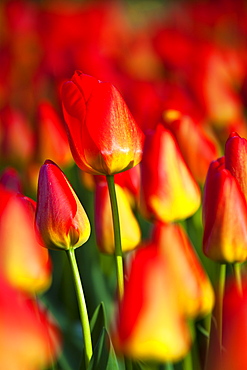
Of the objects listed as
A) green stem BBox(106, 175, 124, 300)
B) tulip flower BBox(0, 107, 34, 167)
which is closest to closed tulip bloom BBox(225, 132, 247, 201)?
green stem BBox(106, 175, 124, 300)

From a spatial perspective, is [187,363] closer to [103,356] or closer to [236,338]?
[103,356]

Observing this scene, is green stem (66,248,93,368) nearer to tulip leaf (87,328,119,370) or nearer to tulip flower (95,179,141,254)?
tulip leaf (87,328,119,370)

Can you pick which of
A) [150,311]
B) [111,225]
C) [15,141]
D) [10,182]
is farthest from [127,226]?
[15,141]

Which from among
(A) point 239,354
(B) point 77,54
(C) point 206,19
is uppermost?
(C) point 206,19

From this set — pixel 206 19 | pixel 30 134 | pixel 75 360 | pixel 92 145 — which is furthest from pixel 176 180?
pixel 206 19

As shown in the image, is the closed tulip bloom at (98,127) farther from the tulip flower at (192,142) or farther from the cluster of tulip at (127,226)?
the tulip flower at (192,142)

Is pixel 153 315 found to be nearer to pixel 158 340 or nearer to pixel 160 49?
pixel 158 340
